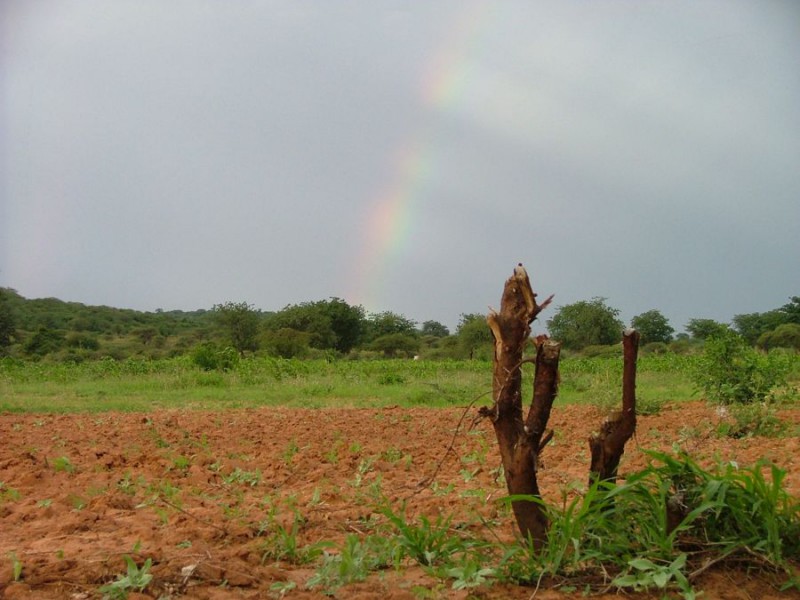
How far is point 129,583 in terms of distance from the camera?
2.73m

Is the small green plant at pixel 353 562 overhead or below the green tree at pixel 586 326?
below

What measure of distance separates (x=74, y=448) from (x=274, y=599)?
163 inches

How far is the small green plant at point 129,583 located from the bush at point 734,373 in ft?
21.6

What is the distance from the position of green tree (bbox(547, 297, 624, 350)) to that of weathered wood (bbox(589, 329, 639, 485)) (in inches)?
1863

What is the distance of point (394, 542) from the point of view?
121 inches

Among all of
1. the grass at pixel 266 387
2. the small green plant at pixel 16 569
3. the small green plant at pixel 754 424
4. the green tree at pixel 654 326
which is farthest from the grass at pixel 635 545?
the green tree at pixel 654 326

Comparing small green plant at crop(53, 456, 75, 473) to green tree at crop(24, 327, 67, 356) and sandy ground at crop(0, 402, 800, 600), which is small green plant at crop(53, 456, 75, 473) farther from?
green tree at crop(24, 327, 67, 356)

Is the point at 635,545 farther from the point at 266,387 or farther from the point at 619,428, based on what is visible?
the point at 266,387

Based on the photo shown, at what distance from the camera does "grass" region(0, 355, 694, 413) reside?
39.4ft

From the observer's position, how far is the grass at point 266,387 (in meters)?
12.0

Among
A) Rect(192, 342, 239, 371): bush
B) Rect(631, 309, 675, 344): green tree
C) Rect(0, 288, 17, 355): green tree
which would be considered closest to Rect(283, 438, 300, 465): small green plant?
Rect(192, 342, 239, 371): bush

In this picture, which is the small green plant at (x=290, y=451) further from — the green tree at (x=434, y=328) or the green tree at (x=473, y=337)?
the green tree at (x=434, y=328)

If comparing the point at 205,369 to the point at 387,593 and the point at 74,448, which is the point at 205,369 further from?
the point at 387,593

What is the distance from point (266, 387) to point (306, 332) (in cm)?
2936
